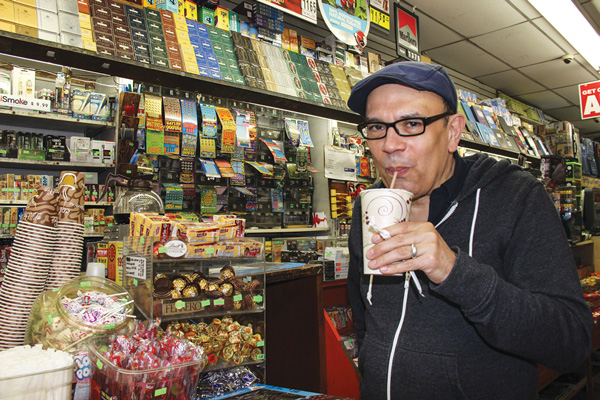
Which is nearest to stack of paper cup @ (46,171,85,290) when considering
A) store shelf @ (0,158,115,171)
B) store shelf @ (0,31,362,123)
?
store shelf @ (0,31,362,123)

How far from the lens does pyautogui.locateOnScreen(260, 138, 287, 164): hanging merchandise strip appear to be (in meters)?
4.17

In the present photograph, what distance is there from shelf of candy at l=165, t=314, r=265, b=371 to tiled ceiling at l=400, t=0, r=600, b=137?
14.4 feet

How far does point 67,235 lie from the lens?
4.18ft

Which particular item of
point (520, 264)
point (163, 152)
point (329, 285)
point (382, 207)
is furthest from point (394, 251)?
point (163, 152)

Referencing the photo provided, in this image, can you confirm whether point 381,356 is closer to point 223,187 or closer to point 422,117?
point 422,117

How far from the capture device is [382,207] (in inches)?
34.9

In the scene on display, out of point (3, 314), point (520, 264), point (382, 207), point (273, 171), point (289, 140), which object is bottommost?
point (3, 314)

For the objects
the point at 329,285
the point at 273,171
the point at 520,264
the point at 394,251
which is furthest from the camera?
the point at 273,171

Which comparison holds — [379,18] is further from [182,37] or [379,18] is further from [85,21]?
[85,21]

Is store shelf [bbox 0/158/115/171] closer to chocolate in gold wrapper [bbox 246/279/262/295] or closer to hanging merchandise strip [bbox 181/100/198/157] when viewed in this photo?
hanging merchandise strip [bbox 181/100/198/157]

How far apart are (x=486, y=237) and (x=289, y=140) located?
3.42 m

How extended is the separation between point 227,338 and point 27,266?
625mm

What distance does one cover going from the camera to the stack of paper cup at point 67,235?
1.26 m

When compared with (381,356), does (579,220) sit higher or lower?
higher
